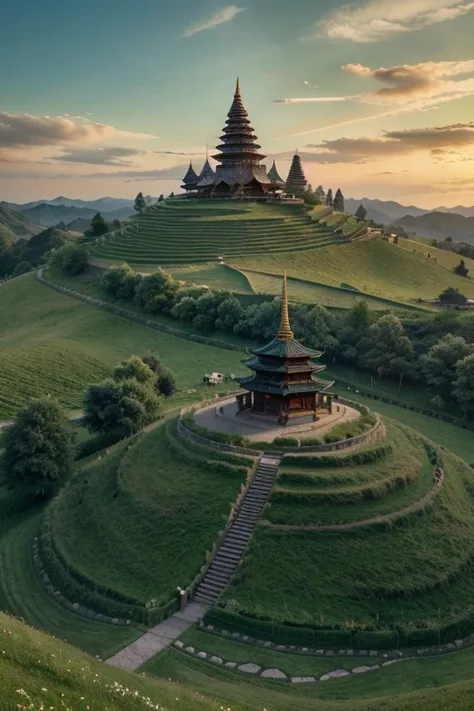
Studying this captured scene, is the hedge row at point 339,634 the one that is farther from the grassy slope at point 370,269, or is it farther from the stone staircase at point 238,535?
the grassy slope at point 370,269

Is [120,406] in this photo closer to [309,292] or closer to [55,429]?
[55,429]

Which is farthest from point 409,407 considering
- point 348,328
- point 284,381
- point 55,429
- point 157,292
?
point 157,292

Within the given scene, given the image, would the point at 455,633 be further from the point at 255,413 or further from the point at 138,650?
the point at 255,413

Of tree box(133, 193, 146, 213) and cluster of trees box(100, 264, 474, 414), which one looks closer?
cluster of trees box(100, 264, 474, 414)

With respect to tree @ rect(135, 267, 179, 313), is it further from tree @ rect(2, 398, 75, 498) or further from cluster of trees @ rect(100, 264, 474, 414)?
tree @ rect(2, 398, 75, 498)

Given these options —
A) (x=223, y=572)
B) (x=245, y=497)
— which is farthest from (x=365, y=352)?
(x=223, y=572)

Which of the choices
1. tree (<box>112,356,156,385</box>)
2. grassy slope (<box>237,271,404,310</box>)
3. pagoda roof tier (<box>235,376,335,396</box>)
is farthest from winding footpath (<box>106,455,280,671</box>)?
grassy slope (<box>237,271,404,310</box>)
